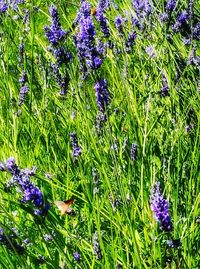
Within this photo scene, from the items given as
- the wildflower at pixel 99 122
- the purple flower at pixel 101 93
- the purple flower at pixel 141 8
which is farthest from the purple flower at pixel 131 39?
the purple flower at pixel 101 93

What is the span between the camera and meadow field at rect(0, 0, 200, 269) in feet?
3.74

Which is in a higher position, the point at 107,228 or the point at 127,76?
the point at 127,76

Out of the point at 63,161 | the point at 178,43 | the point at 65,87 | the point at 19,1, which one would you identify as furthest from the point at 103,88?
the point at 19,1

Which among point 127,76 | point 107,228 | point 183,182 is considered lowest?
point 107,228

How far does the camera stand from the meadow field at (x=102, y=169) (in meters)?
1.14

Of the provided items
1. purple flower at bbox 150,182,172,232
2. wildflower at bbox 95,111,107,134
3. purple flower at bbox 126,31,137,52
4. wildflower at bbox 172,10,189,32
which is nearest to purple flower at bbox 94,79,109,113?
wildflower at bbox 95,111,107,134

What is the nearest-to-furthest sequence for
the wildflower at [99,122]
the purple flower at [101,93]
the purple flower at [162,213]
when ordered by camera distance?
1. the purple flower at [162,213]
2. the purple flower at [101,93]
3. the wildflower at [99,122]

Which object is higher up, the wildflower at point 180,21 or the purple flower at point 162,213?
the wildflower at point 180,21

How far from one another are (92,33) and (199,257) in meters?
0.77

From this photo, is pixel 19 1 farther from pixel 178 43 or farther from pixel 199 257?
pixel 199 257

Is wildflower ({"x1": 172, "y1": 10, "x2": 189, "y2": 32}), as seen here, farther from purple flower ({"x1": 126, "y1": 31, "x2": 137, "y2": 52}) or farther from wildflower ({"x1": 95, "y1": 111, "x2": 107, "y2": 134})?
wildflower ({"x1": 95, "y1": 111, "x2": 107, "y2": 134})

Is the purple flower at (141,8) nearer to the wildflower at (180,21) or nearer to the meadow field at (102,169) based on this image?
the meadow field at (102,169)

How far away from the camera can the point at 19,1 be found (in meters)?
2.59

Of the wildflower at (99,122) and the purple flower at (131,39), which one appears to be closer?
the wildflower at (99,122)
